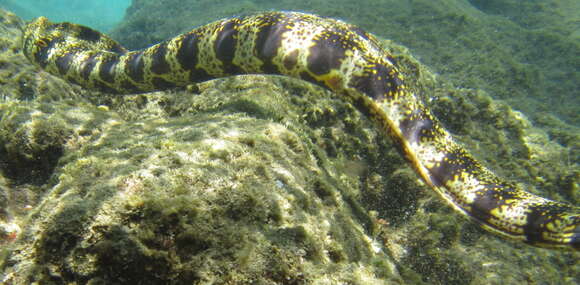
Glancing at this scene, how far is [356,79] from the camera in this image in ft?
9.86

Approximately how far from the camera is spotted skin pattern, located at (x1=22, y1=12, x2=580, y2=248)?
2449 millimetres

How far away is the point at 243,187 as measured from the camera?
1.88 metres

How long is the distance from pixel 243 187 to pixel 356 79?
72.6 inches

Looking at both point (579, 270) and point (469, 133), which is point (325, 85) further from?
point (579, 270)

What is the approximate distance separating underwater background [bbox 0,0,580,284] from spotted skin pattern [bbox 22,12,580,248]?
0.48 metres

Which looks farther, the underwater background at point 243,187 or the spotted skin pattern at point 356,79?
the spotted skin pattern at point 356,79

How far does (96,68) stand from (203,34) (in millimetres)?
2098

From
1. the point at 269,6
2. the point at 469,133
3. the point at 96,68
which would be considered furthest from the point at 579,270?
the point at 269,6

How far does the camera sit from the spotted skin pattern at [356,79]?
8.04ft

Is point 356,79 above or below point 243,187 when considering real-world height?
above

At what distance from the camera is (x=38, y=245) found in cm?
146

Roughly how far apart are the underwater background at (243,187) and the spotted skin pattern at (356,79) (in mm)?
478

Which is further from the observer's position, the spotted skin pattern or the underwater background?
the spotted skin pattern

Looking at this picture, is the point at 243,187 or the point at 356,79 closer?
the point at 243,187
